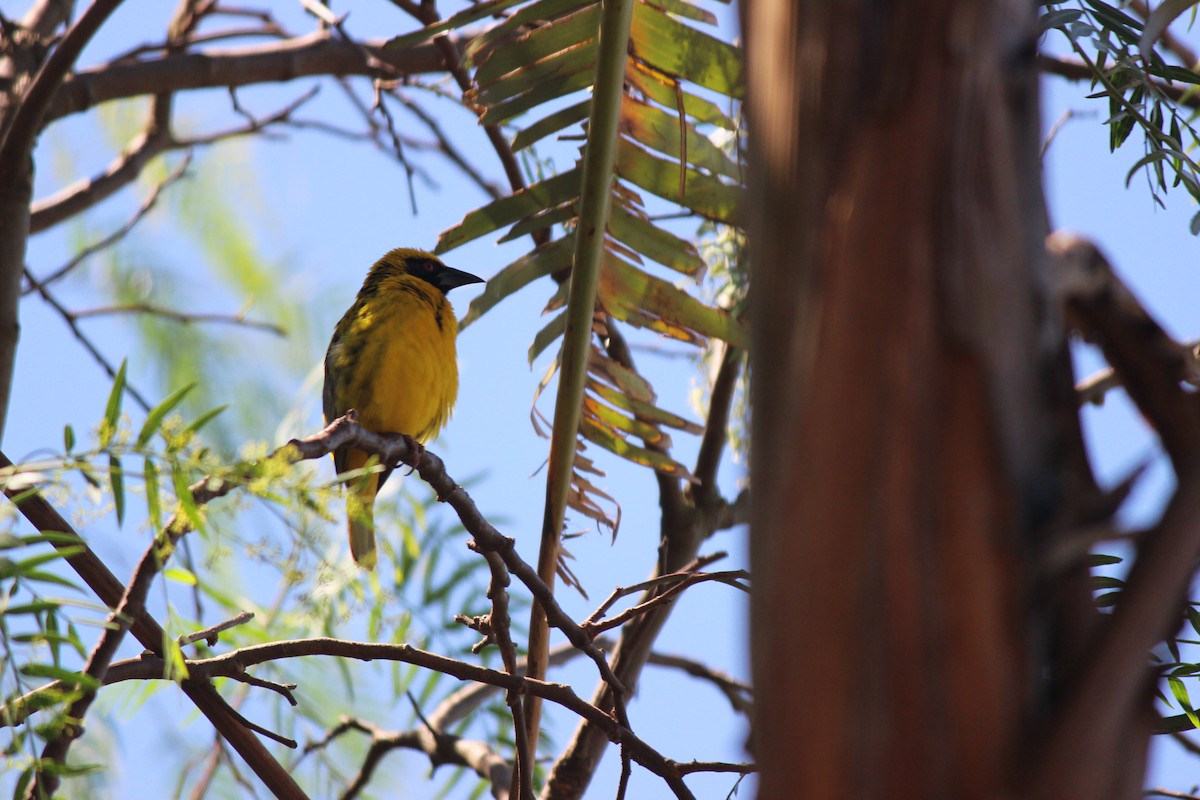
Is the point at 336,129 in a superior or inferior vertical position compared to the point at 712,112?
superior

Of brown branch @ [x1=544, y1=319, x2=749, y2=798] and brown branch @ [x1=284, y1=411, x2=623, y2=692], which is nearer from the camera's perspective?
brown branch @ [x1=284, y1=411, x2=623, y2=692]

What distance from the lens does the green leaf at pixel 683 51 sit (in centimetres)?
308

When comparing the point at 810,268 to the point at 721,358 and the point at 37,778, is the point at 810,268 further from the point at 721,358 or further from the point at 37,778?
the point at 721,358

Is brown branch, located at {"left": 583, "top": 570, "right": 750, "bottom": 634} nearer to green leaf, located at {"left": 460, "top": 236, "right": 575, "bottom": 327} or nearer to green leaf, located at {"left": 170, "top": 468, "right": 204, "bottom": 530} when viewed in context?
green leaf, located at {"left": 170, "top": 468, "right": 204, "bottom": 530}

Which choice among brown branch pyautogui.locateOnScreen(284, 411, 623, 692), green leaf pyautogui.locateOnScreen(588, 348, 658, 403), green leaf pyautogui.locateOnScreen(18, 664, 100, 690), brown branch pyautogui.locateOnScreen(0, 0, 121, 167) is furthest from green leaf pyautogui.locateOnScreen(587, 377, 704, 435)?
green leaf pyautogui.locateOnScreen(18, 664, 100, 690)

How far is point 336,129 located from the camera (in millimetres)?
5469

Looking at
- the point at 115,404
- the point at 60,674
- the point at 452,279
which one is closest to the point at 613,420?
the point at 115,404

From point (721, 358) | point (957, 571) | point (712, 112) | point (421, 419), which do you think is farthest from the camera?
point (421, 419)

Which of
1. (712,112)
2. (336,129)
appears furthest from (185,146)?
(712,112)

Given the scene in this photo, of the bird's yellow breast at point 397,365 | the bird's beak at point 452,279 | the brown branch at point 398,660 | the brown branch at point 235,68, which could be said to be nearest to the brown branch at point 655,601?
the brown branch at point 398,660

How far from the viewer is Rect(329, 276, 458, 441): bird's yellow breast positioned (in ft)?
14.9

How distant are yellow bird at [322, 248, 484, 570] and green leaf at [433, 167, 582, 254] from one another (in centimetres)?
133

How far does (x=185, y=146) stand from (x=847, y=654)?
521cm

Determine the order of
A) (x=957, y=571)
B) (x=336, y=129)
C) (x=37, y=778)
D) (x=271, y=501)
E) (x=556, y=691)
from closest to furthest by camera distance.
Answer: (x=957, y=571) → (x=37, y=778) → (x=271, y=501) → (x=556, y=691) → (x=336, y=129)
